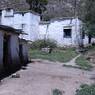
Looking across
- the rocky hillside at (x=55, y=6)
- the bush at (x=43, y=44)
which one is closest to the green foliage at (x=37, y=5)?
the rocky hillside at (x=55, y=6)

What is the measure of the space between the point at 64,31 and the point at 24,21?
208 inches

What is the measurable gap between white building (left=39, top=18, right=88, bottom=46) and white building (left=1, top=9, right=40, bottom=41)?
1.02 meters

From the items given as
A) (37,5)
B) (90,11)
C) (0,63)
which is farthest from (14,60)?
(37,5)

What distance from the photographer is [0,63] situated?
1628 centimetres

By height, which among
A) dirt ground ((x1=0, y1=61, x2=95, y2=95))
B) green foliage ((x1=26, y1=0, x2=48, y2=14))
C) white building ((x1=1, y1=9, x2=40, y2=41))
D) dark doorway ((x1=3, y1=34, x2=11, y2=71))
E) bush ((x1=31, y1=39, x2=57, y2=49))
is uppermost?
green foliage ((x1=26, y1=0, x2=48, y2=14))

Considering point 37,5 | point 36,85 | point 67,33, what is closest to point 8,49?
point 36,85

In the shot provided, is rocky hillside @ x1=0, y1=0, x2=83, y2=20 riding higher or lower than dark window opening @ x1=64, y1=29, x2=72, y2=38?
higher

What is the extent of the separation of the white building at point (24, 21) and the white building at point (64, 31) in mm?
1022

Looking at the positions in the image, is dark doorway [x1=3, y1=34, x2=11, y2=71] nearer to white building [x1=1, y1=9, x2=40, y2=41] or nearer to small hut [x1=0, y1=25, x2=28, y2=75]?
small hut [x1=0, y1=25, x2=28, y2=75]

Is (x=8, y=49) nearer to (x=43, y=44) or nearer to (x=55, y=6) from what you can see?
(x=43, y=44)

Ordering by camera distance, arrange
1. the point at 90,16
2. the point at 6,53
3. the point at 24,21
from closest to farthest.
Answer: the point at 6,53, the point at 90,16, the point at 24,21

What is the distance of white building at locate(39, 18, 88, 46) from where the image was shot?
4197 centimetres

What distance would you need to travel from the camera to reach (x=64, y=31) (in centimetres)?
4266

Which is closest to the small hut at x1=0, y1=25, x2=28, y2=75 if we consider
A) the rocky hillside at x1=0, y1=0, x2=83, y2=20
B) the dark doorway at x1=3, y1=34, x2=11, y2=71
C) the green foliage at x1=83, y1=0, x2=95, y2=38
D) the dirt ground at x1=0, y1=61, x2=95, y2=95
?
the dark doorway at x1=3, y1=34, x2=11, y2=71
